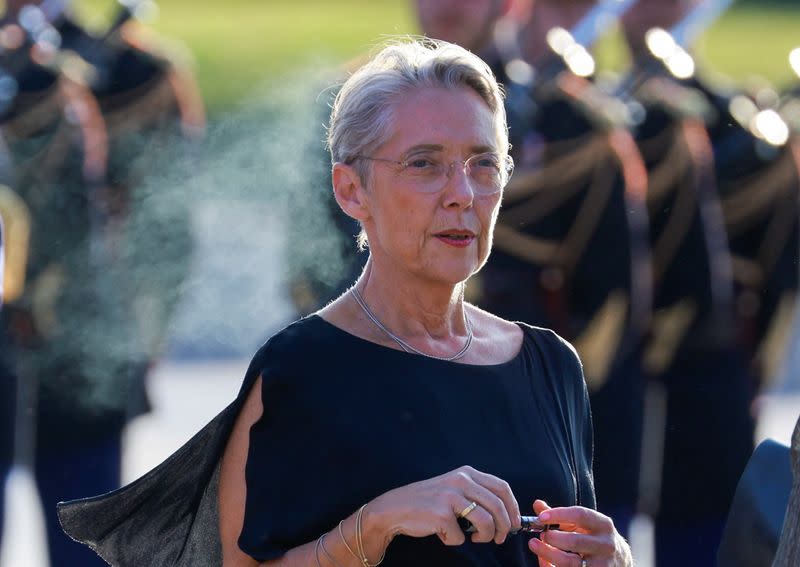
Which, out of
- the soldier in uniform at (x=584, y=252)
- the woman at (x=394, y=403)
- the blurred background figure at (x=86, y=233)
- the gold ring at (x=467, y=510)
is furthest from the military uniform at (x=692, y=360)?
the gold ring at (x=467, y=510)

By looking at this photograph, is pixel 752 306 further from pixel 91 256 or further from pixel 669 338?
pixel 91 256

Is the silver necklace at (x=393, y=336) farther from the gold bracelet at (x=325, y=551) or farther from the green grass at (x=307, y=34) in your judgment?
the green grass at (x=307, y=34)

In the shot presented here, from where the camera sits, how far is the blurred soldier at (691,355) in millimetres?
6355

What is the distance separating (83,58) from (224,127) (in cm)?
357

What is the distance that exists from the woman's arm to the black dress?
0.03 meters

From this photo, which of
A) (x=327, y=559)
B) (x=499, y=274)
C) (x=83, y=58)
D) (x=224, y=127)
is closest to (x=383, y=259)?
(x=327, y=559)

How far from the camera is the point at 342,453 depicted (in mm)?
3061

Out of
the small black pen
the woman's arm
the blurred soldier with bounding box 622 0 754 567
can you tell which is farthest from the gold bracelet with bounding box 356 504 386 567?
the blurred soldier with bounding box 622 0 754 567

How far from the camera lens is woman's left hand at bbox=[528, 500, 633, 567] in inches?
116

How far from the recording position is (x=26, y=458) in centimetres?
605

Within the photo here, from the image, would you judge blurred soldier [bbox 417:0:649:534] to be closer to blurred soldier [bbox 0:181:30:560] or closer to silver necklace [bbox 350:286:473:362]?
blurred soldier [bbox 0:181:30:560]

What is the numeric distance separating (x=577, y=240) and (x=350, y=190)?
10.2 ft

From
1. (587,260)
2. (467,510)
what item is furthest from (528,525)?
(587,260)

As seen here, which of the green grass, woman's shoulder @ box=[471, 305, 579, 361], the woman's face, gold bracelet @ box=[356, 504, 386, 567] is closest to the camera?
gold bracelet @ box=[356, 504, 386, 567]
